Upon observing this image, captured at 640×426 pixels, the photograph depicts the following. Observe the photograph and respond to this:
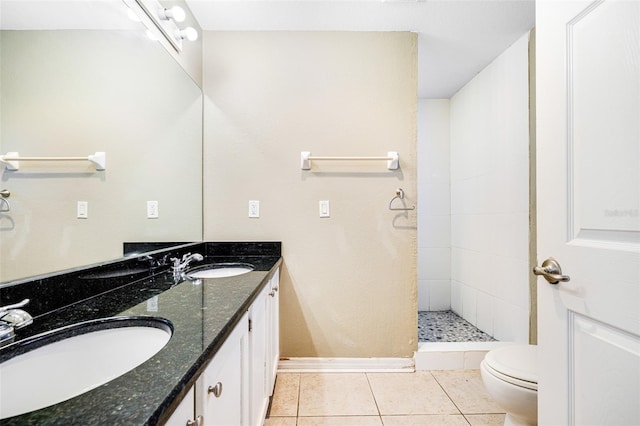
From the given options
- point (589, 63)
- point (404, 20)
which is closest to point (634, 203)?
point (589, 63)

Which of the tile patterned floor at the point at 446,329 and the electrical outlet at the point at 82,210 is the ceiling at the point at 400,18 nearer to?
the electrical outlet at the point at 82,210

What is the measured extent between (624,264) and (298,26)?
2.13m

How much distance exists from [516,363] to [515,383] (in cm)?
12

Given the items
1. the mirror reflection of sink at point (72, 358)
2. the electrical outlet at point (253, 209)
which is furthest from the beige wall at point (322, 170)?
the mirror reflection of sink at point (72, 358)

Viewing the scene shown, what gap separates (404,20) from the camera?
193 centimetres

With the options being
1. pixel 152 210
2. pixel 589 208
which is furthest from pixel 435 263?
pixel 152 210

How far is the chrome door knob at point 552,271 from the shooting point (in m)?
0.88

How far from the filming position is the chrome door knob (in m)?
0.88

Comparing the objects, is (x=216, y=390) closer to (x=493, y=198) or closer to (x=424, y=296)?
(x=493, y=198)

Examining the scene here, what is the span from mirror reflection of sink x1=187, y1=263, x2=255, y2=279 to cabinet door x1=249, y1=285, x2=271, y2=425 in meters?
0.28

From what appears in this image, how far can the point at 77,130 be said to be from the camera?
98 centimetres

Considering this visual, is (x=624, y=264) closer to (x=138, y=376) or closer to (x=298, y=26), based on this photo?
(x=138, y=376)

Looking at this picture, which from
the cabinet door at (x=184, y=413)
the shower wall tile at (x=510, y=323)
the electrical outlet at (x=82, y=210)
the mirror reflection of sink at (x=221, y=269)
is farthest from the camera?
the shower wall tile at (x=510, y=323)

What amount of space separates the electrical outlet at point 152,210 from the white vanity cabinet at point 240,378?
731 millimetres
